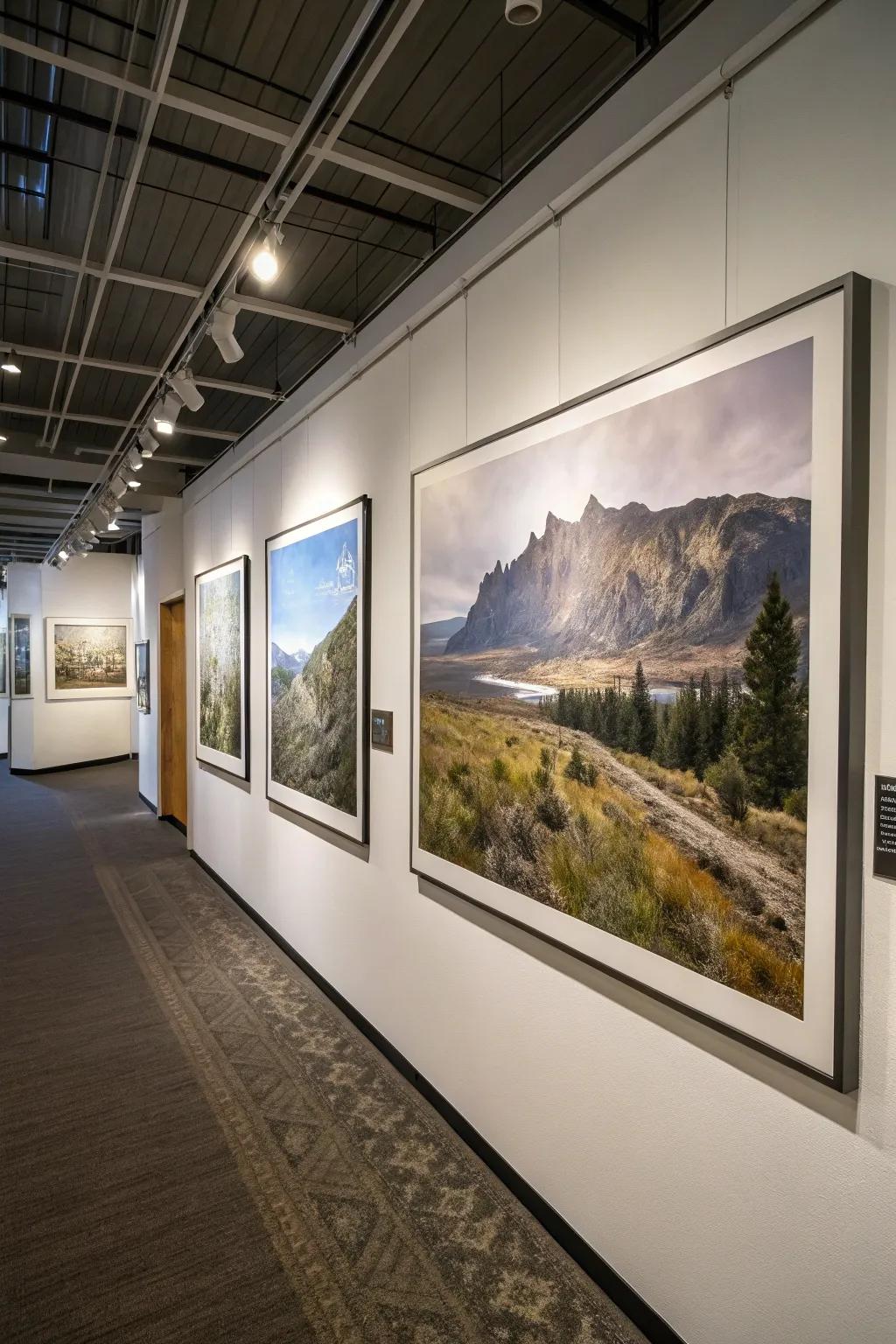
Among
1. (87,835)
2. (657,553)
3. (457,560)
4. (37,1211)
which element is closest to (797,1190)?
(657,553)

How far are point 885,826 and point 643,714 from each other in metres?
0.61

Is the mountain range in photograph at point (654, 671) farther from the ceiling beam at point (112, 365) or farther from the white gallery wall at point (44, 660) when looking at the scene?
the white gallery wall at point (44, 660)

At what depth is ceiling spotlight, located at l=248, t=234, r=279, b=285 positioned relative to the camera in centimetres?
274

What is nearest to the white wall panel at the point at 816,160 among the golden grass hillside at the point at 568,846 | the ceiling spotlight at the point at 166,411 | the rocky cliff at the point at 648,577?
the rocky cliff at the point at 648,577

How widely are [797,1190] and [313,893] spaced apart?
293 cm

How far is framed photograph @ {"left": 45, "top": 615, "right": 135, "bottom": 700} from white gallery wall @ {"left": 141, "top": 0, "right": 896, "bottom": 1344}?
10.4 m

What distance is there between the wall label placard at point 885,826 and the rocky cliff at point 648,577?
1.10 ft

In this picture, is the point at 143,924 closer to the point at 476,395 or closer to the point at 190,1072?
the point at 190,1072

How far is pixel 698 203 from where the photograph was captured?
1.76 metres

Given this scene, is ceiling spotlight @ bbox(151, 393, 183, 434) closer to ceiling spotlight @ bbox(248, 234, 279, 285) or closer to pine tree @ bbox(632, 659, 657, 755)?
ceiling spotlight @ bbox(248, 234, 279, 285)

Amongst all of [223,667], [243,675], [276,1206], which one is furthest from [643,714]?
[223,667]

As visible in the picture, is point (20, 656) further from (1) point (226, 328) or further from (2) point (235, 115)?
(2) point (235, 115)

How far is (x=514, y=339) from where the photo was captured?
95.9 inches

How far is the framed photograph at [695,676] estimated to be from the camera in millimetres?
1421
